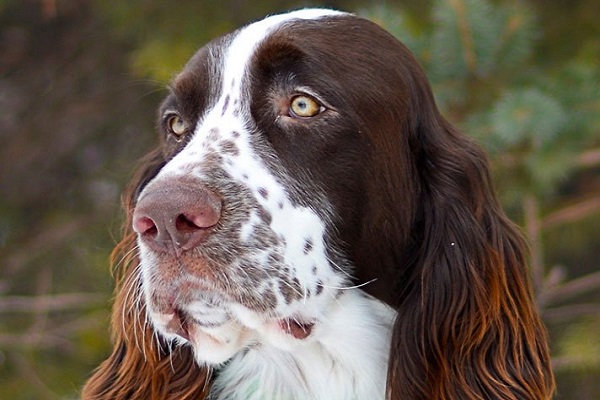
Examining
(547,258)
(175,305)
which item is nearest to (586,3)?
(547,258)

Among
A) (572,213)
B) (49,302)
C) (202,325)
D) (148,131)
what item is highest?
(572,213)

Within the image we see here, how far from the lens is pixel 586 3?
5.84 meters

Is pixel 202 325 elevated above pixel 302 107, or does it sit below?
below

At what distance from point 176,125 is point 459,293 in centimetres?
96

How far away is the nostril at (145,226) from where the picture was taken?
2498 mm

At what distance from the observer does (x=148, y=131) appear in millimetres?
6590

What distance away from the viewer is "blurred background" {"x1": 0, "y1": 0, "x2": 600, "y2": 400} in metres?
4.53

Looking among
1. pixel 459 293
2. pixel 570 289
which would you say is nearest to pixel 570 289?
pixel 570 289

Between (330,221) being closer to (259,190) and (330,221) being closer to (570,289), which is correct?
(259,190)

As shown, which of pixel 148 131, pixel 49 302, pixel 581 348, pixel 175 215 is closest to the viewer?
pixel 175 215

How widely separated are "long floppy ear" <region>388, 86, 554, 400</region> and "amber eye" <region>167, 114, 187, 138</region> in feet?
2.22

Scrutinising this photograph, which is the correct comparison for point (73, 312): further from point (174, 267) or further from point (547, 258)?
point (174, 267)

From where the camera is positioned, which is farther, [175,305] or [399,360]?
[399,360]

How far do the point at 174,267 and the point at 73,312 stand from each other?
12.8 ft
